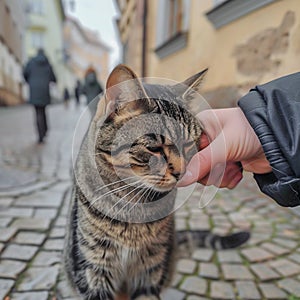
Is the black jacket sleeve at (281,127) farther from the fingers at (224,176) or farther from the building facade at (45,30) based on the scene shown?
the building facade at (45,30)

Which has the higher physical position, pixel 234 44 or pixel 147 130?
pixel 234 44

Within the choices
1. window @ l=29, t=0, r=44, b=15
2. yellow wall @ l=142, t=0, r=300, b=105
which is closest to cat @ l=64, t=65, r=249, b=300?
yellow wall @ l=142, t=0, r=300, b=105

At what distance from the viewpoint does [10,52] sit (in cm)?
1302

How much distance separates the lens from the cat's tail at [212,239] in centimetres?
174

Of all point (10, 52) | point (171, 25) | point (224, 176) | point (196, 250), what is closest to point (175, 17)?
point (171, 25)

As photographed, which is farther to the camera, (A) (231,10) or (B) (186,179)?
(A) (231,10)

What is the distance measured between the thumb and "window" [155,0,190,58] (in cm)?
390

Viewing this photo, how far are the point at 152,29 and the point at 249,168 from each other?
6194 mm

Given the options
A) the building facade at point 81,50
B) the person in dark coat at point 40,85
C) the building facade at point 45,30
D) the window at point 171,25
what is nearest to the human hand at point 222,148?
the window at point 171,25

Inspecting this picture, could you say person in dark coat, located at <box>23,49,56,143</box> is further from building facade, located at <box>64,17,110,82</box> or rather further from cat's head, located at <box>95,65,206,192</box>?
building facade, located at <box>64,17,110,82</box>

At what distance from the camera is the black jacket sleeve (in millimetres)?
1030

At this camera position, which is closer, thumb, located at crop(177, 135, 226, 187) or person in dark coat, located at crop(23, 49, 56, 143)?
thumb, located at crop(177, 135, 226, 187)

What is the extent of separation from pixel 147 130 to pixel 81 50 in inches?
1884

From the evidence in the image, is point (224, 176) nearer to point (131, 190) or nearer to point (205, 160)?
point (205, 160)
